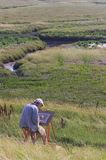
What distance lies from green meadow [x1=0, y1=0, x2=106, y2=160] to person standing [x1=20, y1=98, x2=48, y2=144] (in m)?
0.47

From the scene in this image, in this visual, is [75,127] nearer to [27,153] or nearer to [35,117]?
[35,117]

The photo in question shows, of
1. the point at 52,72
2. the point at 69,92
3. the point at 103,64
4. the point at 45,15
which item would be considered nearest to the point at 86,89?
the point at 69,92

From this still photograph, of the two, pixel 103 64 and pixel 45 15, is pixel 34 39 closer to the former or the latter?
pixel 103 64

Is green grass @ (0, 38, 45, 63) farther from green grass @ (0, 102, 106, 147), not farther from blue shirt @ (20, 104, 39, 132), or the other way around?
blue shirt @ (20, 104, 39, 132)

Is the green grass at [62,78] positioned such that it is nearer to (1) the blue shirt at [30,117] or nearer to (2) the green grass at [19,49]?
(2) the green grass at [19,49]

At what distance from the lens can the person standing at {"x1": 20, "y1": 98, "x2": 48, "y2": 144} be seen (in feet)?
44.6

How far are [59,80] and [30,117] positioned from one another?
2564cm

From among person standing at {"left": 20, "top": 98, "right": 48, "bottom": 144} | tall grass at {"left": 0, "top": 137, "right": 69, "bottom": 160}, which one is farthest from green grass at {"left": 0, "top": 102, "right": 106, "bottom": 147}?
tall grass at {"left": 0, "top": 137, "right": 69, "bottom": 160}

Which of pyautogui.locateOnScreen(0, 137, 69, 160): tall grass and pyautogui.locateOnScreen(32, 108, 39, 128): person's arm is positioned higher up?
pyautogui.locateOnScreen(0, 137, 69, 160): tall grass

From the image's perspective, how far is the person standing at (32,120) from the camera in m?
13.6

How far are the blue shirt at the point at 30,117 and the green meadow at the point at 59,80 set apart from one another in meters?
0.51

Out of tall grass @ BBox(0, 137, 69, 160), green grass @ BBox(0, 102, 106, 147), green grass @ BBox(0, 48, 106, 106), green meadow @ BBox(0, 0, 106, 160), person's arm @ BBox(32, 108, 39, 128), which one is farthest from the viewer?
green grass @ BBox(0, 48, 106, 106)

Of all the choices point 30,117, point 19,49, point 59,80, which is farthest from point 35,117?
point 19,49

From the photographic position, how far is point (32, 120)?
13820mm
